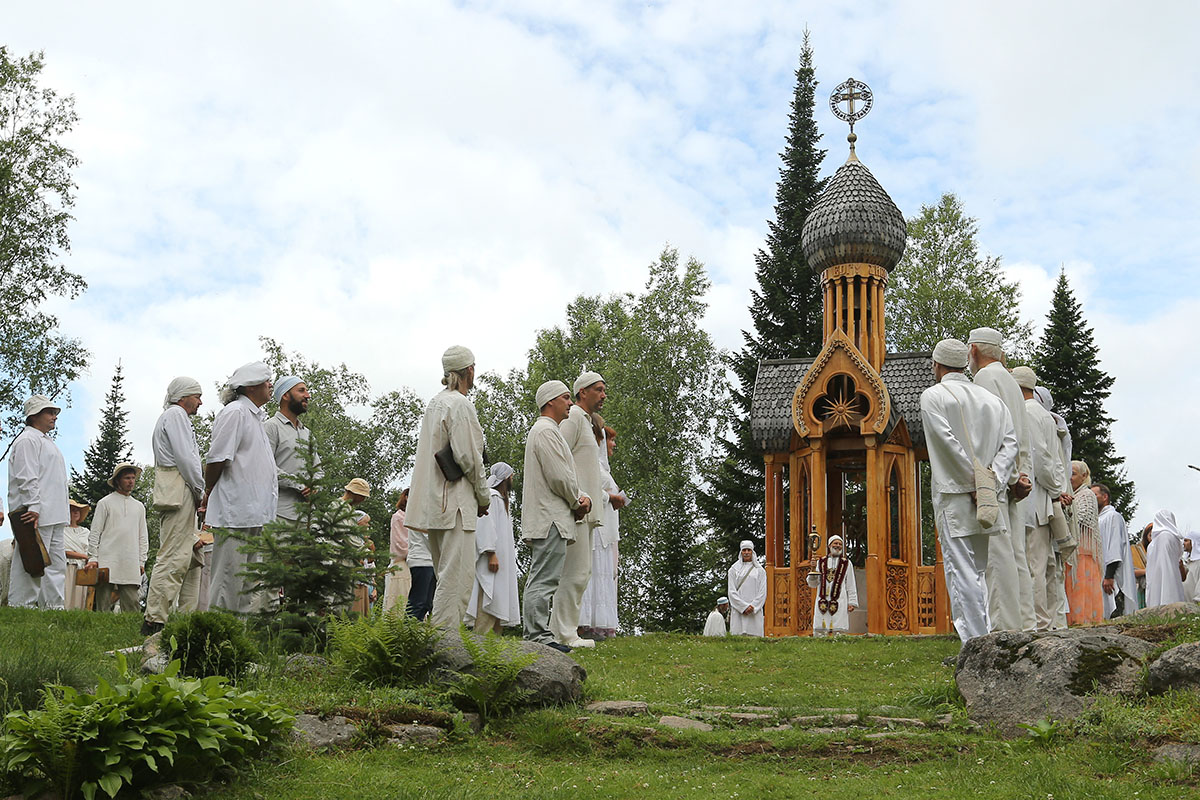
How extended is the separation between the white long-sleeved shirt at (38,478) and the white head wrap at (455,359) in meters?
5.52

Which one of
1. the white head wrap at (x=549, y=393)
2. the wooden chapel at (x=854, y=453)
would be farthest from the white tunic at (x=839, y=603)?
the white head wrap at (x=549, y=393)

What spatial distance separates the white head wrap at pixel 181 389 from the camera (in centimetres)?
1109

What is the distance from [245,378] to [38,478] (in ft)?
12.7

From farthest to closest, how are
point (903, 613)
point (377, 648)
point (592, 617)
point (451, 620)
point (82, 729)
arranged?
point (903, 613) < point (592, 617) < point (451, 620) < point (377, 648) < point (82, 729)

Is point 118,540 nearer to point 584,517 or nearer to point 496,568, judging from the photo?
point 496,568

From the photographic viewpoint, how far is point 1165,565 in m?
18.4

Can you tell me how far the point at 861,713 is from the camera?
7855 mm

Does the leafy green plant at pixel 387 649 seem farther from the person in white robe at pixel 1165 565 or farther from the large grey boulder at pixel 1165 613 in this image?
the person in white robe at pixel 1165 565

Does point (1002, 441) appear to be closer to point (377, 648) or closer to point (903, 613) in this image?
point (377, 648)

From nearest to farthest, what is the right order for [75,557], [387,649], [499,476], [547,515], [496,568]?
[387,649]
[547,515]
[496,568]
[499,476]
[75,557]

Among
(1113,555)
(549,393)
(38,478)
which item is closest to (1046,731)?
(549,393)

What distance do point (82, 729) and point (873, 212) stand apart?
21.2m

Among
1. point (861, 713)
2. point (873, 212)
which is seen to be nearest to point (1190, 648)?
point (861, 713)

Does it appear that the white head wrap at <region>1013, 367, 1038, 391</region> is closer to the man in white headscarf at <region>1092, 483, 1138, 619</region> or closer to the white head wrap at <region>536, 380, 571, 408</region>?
the man in white headscarf at <region>1092, 483, 1138, 619</region>
